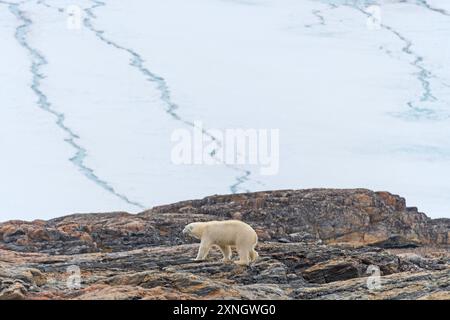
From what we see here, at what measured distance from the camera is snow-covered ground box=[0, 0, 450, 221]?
4675cm

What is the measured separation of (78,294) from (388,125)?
3580 centimetres

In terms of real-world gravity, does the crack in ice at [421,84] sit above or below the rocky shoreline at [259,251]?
below

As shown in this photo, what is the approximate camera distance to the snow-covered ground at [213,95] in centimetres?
4675

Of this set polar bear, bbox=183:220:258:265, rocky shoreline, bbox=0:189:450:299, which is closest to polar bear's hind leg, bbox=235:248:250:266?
polar bear, bbox=183:220:258:265

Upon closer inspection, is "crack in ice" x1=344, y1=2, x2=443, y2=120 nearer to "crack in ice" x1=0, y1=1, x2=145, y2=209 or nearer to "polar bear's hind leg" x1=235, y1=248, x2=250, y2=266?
"crack in ice" x1=0, y1=1, x2=145, y2=209

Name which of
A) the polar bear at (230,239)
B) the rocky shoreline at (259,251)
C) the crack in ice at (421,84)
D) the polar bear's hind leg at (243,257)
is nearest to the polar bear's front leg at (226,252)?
the polar bear at (230,239)

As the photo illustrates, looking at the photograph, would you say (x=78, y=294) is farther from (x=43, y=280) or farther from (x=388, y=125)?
(x=388, y=125)

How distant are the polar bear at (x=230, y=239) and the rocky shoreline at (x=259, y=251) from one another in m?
0.24

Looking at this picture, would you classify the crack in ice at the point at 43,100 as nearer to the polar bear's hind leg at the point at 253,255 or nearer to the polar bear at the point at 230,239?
the polar bear at the point at 230,239

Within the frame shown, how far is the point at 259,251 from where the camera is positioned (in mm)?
25797

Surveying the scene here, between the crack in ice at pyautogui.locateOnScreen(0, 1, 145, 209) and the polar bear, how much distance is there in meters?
20.4

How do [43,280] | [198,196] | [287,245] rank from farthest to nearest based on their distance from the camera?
[198,196], [287,245], [43,280]

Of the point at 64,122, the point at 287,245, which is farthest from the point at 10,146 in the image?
the point at 287,245
